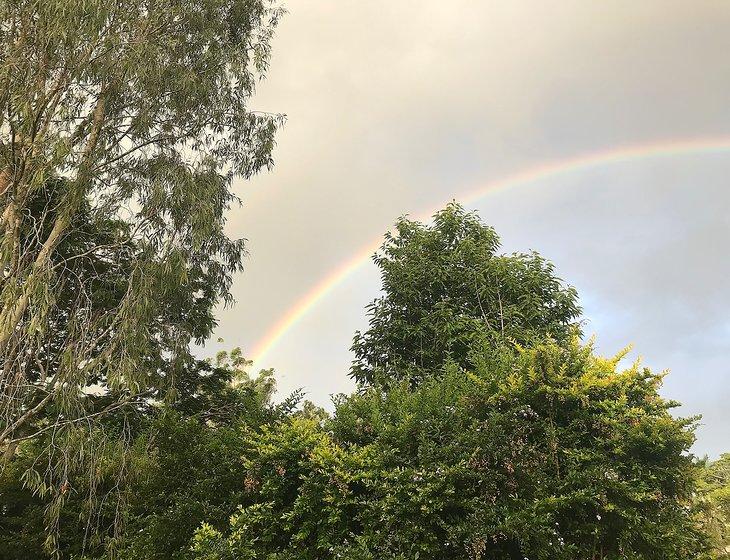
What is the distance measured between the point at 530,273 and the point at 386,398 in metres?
7.06

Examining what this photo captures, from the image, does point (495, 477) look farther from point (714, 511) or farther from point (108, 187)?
point (108, 187)

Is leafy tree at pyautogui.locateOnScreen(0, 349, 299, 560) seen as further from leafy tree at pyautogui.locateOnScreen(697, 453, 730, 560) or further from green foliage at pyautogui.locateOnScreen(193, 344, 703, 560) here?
leafy tree at pyautogui.locateOnScreen(697, 453, 730, 560)

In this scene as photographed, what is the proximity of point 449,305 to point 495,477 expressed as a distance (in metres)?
7.00

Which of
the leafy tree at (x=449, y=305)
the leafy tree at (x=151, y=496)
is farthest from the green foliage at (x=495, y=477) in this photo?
the leafy tree at (x=449, y=305)

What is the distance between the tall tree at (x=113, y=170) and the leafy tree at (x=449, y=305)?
450 centimetres

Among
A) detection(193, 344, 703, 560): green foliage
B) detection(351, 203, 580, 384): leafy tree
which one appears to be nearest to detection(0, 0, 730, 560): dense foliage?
detection(193, 344, 703, 560): green foliage

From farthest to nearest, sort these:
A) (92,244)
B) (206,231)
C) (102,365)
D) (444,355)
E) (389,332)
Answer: (389,332) < (444,355) < (92,244) < (206,231) < (102,365)

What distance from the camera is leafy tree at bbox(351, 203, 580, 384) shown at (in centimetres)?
1163

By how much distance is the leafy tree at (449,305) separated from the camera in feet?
38.2

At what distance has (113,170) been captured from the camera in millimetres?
8781

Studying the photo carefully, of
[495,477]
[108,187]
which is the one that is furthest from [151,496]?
[108,187]

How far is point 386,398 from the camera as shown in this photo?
734 centimetres

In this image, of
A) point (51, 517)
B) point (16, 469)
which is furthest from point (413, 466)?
point (16, 469)

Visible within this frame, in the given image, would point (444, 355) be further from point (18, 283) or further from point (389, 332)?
point (18, 283)
